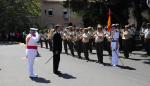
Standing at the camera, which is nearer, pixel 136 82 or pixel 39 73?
pixel 136 82

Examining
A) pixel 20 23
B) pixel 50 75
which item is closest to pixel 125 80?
pixel 50 75

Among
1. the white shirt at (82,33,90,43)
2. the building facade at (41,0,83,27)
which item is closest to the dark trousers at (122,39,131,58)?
the white shirt at (82,33,90,43)

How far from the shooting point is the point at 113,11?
115 ft

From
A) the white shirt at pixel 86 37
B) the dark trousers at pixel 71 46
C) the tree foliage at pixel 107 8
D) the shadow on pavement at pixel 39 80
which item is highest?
the tree foliage at pixel 107 8

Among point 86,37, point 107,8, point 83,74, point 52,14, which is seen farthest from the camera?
point 52,14

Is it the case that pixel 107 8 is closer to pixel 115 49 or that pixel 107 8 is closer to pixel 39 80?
pixel 115 49

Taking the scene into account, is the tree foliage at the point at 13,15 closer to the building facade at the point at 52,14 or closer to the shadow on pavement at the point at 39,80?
the building facade at the point at 52,14

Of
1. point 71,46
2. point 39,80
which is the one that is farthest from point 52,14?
point 39,80

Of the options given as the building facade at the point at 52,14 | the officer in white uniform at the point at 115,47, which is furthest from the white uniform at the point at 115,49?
the building facade at the point at 52,14

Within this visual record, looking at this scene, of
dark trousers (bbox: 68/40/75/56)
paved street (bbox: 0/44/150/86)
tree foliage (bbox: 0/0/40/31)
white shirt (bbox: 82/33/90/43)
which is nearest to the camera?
paved street (bbox: 0/44/150/86)

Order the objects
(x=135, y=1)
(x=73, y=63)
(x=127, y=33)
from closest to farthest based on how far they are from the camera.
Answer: (x=73, y=63), (x=127, y=33), (x=135, y=1)

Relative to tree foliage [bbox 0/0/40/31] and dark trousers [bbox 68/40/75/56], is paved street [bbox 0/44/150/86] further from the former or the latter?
tree foliage [bbox 0/0/40/31]

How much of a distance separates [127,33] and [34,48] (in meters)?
8.94

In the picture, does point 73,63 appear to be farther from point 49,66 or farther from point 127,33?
point 127,33
